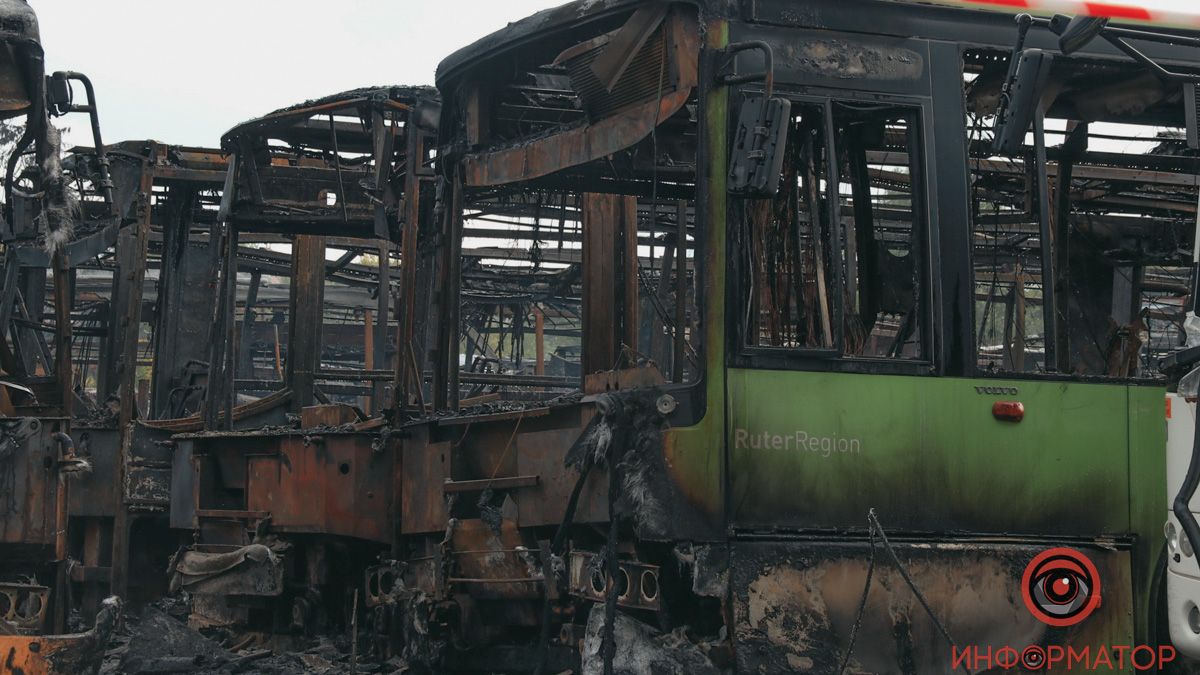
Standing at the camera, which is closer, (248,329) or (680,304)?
(680,304)

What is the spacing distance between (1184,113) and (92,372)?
146ft

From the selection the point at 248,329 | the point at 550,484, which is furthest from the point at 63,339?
the point at 248,329

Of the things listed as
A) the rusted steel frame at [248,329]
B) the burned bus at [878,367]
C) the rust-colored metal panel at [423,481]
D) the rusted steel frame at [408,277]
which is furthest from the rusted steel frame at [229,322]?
the rusted steel frame at [248,329]

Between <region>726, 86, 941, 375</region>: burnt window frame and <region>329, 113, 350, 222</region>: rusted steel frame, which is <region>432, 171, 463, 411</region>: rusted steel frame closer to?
<region>726, 86, 941, 375</region>: burnt window frame

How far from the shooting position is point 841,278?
7.19 meters

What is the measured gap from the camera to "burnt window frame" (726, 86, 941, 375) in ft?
23.5

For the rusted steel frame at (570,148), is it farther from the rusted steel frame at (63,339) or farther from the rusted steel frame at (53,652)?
the rusted steel frame at (53,652)

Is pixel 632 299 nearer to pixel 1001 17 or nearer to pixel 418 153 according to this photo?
pixel 418 153

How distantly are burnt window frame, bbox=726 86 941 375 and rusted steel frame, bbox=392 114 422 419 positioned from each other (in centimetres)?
467

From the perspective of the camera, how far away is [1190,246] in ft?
27.5

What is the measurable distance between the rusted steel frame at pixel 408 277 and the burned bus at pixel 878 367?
3.55 meters

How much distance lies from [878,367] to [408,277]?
574cm

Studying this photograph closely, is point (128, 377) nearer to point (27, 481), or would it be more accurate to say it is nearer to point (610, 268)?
point (610, 268)

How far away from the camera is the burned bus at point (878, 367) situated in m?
7.09
